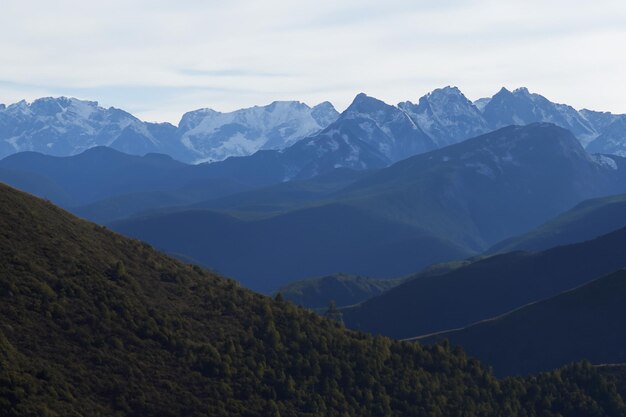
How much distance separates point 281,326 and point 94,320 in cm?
3308

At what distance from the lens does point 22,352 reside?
122875 mm

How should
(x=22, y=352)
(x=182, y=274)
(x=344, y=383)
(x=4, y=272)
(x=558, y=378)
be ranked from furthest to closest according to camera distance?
(x=558, y=378) < (x=182, y=274) < (x=344, y=383) < (x=4, y=272) < (x=22, y=352)

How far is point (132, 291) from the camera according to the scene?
15250cm

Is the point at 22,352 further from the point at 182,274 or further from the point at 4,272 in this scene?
the point at 182,274

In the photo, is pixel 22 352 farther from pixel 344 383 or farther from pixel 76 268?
pixel 344 383

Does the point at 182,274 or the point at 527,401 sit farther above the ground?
the point at 182,274

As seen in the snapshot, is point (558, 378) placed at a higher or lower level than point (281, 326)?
lower

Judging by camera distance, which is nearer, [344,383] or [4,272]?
[4,272]

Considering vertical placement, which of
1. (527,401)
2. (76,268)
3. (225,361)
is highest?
(76,268)

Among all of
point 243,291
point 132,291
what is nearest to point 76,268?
point 132,291

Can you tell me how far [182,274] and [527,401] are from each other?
55.8m

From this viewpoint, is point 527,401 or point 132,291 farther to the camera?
point 527,401

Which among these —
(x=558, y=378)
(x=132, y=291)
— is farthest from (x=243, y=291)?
(x=558, y=378)

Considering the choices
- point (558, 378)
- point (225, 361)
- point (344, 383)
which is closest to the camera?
point (225, 361)
